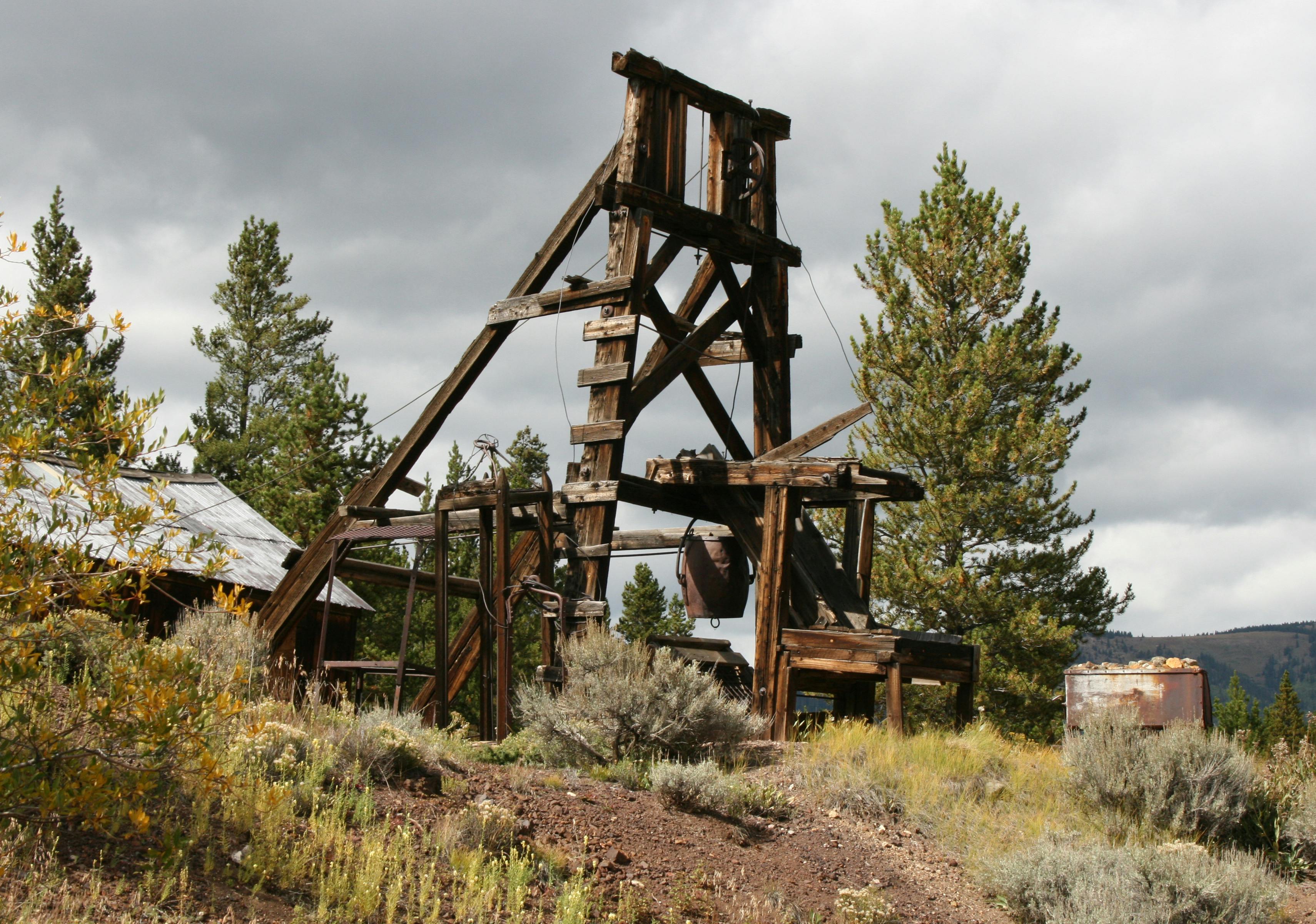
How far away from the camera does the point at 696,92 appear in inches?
495

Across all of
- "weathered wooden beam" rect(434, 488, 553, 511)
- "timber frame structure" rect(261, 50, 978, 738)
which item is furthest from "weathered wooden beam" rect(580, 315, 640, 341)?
"weathered wooden beam" rect(434, 488, 553, 511)

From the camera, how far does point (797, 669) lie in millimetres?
10117

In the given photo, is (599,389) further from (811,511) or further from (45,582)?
(811,511)

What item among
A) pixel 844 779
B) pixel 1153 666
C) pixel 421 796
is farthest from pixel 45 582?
pixel 1153 666

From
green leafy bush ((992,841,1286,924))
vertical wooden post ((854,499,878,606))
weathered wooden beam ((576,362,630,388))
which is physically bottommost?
green leafy bush ((992,841,1286,924))

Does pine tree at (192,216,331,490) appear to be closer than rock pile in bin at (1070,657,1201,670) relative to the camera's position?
No

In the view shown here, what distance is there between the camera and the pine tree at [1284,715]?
24.8 m

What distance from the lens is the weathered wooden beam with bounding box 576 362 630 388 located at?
37.3 ft

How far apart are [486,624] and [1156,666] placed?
7.04 meters

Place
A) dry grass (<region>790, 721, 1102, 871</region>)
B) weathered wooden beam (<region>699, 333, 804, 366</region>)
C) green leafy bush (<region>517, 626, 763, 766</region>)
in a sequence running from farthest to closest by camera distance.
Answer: weathered wooden beam (<region>699, 333, 804, 366</region>), green leafy bush (<region>517, 626, 763, 766</region>), dry grass (<region>790, 721, 1102, 871</region>)

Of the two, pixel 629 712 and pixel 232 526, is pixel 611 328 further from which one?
pixel 232 526

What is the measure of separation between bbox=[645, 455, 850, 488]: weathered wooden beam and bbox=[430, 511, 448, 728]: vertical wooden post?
206cm

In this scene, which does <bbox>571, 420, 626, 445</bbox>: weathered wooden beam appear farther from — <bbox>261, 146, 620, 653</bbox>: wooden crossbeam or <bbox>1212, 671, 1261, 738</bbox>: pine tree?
<bbox>1212, 671, 1261, 738</bbox>: pine tree

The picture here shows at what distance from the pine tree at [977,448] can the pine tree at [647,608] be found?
1130cm
